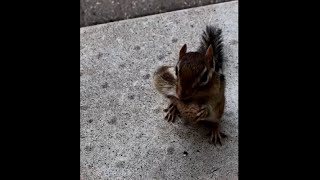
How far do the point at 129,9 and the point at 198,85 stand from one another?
948 mm

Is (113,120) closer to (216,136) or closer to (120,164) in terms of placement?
(120,164)

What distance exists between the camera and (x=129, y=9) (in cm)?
261

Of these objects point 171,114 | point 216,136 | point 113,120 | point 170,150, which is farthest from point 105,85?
point 216,136

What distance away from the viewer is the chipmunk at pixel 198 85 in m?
1.78

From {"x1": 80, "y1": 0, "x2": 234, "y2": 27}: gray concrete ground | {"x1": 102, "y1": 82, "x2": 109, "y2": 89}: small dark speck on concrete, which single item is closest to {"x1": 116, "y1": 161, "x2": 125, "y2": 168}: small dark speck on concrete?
{"x1": 102, "y1": 82, "x2": 109, "y2": 89}: small dark speck on concrete

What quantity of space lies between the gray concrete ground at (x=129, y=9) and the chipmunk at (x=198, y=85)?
A: 43cm

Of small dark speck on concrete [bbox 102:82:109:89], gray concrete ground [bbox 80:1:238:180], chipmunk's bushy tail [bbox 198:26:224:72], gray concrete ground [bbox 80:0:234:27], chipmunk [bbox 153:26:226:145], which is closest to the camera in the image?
chipmunk [bbox 153:26:226:145]

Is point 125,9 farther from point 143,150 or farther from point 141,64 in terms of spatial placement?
point 143,150

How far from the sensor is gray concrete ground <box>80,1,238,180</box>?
6.53ft

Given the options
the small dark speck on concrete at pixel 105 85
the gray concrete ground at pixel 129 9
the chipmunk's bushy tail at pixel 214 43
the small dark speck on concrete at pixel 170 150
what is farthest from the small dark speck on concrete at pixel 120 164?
the gray concrete ground at pixel 129 9

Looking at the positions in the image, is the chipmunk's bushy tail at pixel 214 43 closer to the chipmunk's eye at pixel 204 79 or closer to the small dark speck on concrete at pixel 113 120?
the chipmunk's eye at pixel 204 79

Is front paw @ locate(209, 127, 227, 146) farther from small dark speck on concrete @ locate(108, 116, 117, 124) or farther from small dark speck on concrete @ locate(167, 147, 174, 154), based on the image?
small dark speck on concrete @ locate(108, 116, 117, 124)
